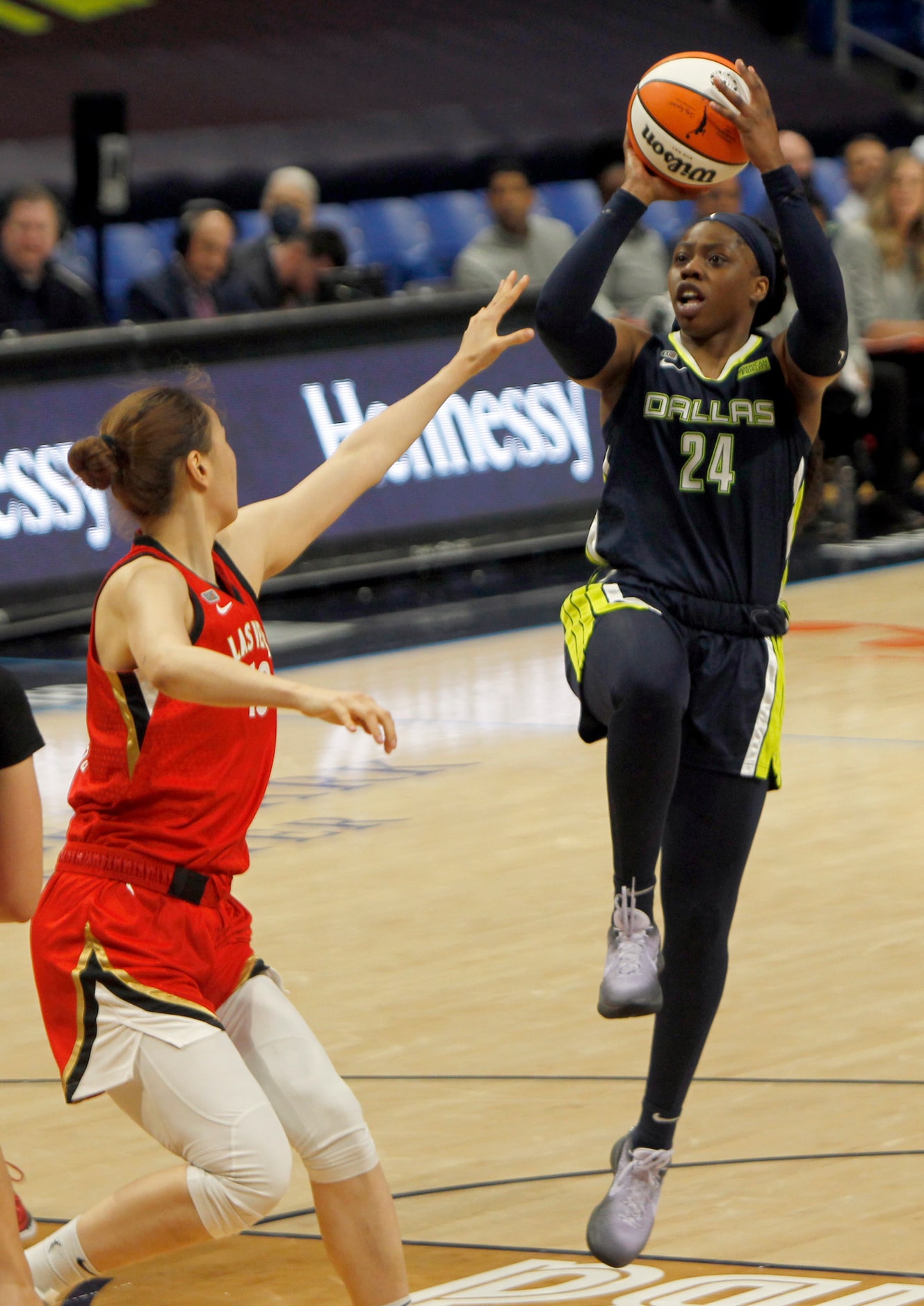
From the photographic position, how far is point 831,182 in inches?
695

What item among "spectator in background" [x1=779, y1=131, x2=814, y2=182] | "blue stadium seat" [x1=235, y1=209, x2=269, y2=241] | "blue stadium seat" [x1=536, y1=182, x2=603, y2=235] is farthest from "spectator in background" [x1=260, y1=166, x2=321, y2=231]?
"blue stadium seat" [x1=536, y1=182, x2=603, y2=235]

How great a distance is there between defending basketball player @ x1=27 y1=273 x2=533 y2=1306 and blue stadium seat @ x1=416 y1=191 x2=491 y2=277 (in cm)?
1175

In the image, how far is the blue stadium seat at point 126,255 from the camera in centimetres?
1341

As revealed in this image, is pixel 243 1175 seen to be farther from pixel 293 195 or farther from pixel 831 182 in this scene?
pixel 831 182

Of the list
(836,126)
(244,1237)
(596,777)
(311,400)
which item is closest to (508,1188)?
(244,1237)

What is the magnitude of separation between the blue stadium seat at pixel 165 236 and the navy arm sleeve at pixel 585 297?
978 centimetres

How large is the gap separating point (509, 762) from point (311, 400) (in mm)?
3268

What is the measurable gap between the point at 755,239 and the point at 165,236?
33.4 feet

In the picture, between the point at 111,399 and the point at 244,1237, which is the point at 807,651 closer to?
the point at 111,399

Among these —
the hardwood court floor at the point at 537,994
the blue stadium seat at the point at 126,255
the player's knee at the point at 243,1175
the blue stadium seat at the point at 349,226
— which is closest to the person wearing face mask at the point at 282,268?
the blue stadium seat at the point at 126,255

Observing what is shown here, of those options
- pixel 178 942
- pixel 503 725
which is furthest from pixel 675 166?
pixel 503 725

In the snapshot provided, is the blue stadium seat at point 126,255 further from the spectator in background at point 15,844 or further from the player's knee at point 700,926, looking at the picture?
the spectator in background at point 15,844

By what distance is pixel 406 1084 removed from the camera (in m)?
5.10

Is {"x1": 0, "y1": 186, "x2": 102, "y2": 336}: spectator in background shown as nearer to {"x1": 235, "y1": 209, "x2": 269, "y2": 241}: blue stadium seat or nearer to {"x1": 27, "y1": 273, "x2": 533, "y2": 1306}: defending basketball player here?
{"x1": 235, "y1": 209, "x2": 269, "y2": 241}: blue stadium seat
